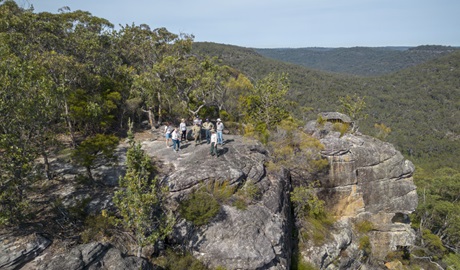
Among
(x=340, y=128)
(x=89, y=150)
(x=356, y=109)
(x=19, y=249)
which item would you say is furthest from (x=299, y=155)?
(x=19, y=249)

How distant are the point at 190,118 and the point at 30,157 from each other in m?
19.3

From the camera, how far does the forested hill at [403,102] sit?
13285cm

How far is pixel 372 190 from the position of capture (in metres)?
28.1

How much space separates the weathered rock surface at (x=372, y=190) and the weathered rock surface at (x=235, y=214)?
7.30 m

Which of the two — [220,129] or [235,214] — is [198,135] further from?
[235,214]

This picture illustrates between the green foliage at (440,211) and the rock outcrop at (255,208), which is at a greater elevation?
the rock outcrop at (255,208)

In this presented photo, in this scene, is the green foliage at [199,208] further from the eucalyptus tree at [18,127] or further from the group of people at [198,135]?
the eucalyptus tree at [18,127]

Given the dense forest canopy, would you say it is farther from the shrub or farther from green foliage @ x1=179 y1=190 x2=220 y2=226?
the shrub

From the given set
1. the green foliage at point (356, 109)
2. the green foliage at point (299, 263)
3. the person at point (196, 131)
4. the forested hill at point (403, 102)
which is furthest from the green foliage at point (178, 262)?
the forested hill at point (403, 102)

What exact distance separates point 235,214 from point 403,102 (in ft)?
657

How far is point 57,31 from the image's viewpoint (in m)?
33.8

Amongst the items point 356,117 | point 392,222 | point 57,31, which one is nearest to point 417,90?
point 356,117

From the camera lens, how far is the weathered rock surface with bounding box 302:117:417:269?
2756cm

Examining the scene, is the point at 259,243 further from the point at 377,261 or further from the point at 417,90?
the point at 417,90
